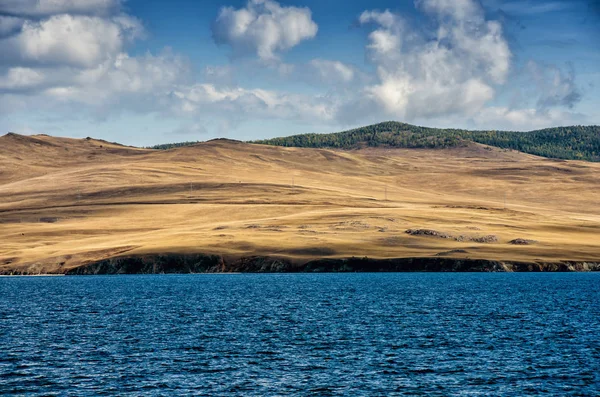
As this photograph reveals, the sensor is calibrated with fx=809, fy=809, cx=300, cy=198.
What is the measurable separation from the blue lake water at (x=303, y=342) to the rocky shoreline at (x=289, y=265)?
32.9 m

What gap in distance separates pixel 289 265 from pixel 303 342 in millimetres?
91851

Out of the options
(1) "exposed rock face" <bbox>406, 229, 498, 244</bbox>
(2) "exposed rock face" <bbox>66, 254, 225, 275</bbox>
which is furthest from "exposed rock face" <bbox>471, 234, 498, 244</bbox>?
(2) "exposed rock face" <bbox>66, 254, 225, 275</bbox>

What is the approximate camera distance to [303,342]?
67.3m

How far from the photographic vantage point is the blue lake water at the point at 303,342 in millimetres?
50125

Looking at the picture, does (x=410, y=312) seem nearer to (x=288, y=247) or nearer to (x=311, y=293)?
(x=311, y=293)

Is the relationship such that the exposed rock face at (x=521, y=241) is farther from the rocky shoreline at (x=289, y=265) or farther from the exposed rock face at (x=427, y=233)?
the rocky shoreline at (x=289, y=265)

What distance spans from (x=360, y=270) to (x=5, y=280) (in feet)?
230

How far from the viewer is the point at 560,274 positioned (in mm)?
160375

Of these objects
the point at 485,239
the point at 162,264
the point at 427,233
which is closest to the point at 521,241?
the point at 485,239

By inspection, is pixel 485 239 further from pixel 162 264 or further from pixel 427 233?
pixel 162 264

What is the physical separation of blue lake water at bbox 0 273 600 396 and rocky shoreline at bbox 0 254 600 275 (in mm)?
32898

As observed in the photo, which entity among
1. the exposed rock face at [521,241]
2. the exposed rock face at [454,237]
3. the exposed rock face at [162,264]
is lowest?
the exposed rock face at [162,264]

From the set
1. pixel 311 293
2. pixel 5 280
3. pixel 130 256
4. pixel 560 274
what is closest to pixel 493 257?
pixel 560 274

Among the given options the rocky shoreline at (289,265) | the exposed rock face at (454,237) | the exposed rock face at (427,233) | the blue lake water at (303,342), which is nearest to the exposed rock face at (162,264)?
the rocky shoreline at (289,265)
